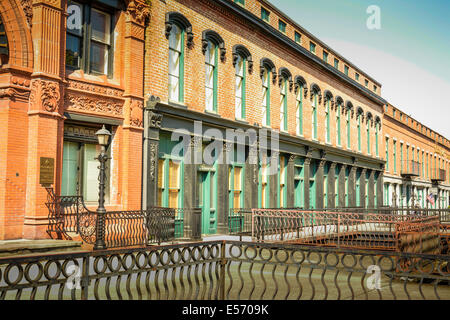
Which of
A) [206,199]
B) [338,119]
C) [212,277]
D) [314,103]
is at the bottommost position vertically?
[212,277]

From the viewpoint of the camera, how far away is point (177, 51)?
18.1 metres

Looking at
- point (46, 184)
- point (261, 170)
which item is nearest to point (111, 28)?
point (46, 184)

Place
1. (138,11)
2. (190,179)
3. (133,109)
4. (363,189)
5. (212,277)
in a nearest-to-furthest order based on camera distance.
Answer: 1. (212,277)
2. (133,109)
3. (138,11)
4. (190,179)
5. (363,189)

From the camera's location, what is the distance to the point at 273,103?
24.4m

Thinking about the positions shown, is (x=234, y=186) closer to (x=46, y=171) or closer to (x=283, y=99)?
(x=283, y=99)

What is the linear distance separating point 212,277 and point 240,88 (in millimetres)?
14955

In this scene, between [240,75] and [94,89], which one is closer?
[94,89]

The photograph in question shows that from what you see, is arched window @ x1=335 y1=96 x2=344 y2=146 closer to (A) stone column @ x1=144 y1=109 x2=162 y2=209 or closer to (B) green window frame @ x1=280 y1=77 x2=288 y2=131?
(B) green window frame @ x1=280 y1=77 x2=288 y2=131

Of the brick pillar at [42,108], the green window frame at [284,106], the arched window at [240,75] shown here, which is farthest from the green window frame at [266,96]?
the brick pillar at [42,108]

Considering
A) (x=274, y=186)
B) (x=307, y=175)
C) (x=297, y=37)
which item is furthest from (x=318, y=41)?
(x=274, y=186)

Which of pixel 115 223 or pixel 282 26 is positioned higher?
pixel 282 26
